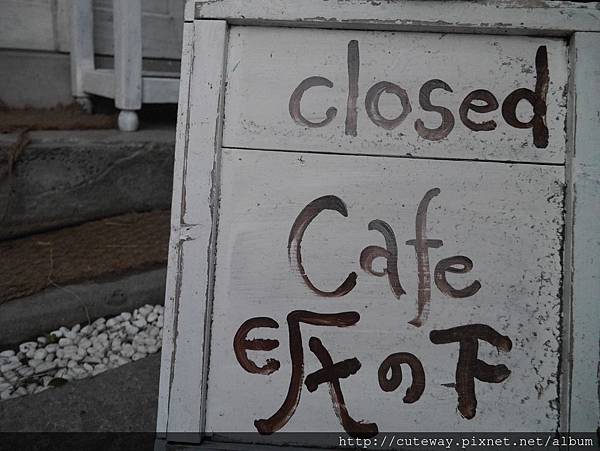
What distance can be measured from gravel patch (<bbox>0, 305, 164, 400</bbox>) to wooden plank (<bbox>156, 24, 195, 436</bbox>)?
79cm

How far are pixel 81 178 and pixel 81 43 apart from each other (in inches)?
31.0

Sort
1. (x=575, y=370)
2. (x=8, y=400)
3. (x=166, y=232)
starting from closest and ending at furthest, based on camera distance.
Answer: (x=575, y=370)
(x=8, y=400)
(x=166, y=232)

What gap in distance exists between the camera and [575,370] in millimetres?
764

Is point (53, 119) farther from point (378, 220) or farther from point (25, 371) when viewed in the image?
point (378, 220)

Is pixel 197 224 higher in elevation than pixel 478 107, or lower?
lower

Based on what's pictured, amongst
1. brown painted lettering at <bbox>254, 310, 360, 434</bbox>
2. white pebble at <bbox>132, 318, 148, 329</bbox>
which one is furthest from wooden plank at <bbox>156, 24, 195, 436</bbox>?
white pebble at <bbox>132, 318, 148, 329</bbox>

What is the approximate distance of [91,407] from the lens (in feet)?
4.42

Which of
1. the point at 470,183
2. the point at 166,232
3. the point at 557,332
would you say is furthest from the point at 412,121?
the point at 166,232

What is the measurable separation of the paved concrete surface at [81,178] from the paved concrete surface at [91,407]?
1.84ft

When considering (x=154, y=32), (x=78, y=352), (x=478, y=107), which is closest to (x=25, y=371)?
(x=78, y=352)

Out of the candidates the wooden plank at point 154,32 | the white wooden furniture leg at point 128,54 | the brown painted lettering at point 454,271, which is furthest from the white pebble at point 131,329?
the wooden plank at point 154,32

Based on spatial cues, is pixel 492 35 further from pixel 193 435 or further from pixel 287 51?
pixel 193 435

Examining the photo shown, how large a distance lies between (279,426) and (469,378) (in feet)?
0.91

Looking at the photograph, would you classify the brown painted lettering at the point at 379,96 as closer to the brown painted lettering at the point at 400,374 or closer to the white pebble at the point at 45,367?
the brown painted lettering at the point at 400,374
